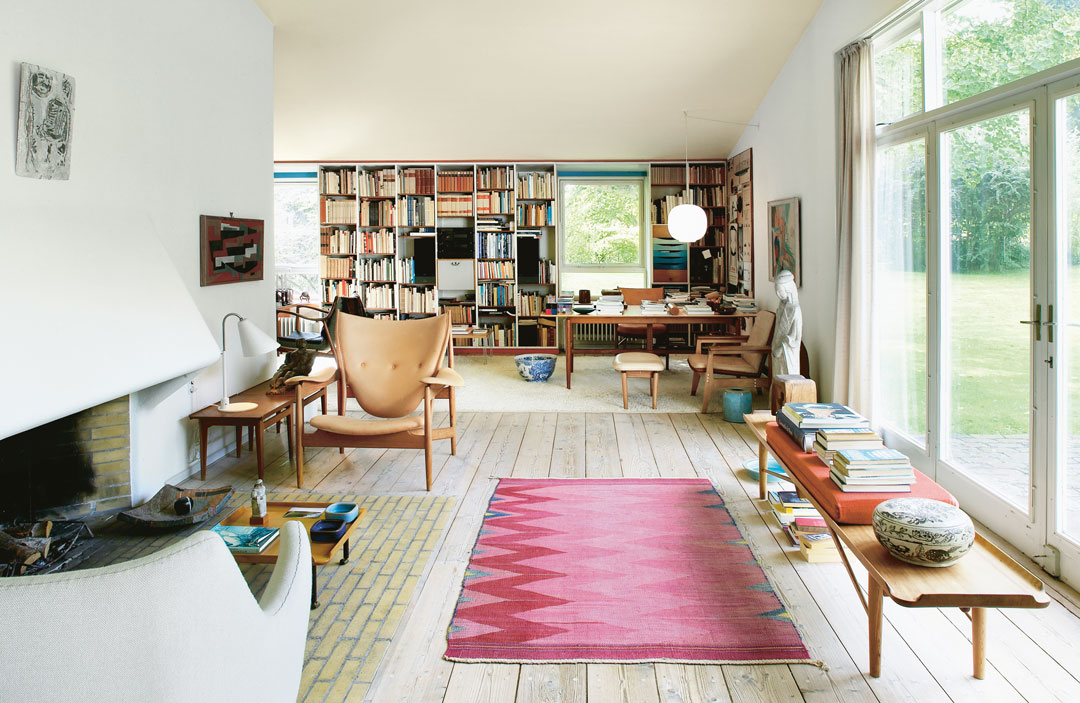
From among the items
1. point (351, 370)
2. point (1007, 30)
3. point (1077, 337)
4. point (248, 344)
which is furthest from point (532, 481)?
point (1007, 30)

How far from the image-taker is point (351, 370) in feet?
16.2

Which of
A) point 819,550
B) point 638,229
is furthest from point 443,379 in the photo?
point 638,229

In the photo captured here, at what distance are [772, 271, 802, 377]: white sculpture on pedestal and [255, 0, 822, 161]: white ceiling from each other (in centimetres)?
226

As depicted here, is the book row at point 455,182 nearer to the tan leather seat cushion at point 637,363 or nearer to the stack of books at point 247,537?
the tan leather seat cushion at point 637,363

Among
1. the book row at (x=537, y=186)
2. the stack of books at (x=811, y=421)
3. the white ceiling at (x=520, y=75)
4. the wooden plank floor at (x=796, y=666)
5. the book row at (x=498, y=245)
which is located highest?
the white ceiling at (x=520, y=75)

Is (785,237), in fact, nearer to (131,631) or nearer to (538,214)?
(538,214)

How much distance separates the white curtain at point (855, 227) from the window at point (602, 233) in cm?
468

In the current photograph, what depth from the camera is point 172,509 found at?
12.3 feet

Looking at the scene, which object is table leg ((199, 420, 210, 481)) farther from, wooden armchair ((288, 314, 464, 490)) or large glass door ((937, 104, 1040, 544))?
large glass door ((937, 104, 1040, 544))

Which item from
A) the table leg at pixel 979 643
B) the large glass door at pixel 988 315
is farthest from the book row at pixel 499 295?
the table leg at pixel 979 643

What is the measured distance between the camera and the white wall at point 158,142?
3160 millimetres

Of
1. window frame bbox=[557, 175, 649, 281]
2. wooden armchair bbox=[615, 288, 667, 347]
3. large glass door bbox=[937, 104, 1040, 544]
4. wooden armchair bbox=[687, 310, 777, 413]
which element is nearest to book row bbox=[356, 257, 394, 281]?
window frame bbox=[557, 175, 649, 281]

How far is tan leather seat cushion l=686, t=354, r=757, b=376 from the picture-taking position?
636 cm

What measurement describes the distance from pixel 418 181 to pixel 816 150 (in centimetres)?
526
